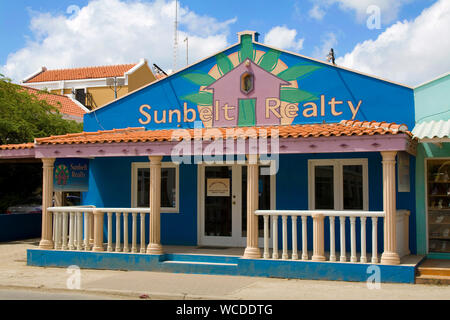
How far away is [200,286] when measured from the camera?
909 centimetres

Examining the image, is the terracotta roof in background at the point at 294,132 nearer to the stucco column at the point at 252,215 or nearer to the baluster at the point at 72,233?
the stucco column at the point at 252,215

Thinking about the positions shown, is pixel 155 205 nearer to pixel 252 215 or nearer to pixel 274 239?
pixel 252 215

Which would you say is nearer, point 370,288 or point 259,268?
Answer: point 370,288

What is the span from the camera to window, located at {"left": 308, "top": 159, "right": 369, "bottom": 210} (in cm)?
1134

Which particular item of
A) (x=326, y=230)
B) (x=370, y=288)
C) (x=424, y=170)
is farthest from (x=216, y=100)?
(x=370, y=288)

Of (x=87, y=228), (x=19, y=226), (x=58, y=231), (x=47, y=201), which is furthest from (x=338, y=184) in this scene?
(x=19, y=226)

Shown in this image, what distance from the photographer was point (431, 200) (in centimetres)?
1116

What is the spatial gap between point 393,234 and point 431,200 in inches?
94.2

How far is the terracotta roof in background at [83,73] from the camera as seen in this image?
123ft

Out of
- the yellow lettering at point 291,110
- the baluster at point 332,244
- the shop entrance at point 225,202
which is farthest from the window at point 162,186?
A: the baluster at point 332,244

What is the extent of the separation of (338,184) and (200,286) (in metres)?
4.19

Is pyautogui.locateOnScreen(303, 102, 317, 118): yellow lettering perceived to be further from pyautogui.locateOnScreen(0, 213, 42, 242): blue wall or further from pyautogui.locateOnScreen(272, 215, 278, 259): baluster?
pyautogui.locateOnScreen(0, 213, 42, 242): blue wall
